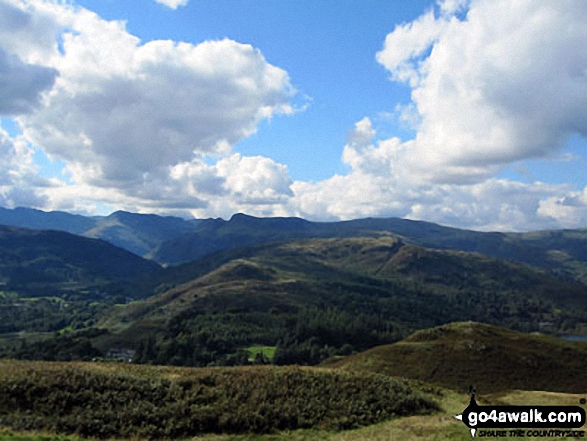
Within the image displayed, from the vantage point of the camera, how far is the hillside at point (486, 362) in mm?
112062

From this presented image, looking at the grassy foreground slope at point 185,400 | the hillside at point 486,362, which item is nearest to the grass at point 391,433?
the grassy foreground slope at point 185,400

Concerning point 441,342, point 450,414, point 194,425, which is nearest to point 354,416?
point 450,414

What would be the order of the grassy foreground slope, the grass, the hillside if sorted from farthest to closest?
the hillside → the grassy foreground slope → the grass

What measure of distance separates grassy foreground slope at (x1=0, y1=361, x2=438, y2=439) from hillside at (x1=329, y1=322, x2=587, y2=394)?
58.5m

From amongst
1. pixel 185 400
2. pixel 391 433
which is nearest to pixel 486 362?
pixel 391 433

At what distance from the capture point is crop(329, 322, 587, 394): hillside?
368ft

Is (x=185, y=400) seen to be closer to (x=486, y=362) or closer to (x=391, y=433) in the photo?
(x=391, y=433)

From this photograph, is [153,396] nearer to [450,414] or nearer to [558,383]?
[450,414]

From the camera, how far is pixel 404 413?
4522cm

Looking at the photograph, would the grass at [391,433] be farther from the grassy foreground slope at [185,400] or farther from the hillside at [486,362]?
the hillside at [486,362]

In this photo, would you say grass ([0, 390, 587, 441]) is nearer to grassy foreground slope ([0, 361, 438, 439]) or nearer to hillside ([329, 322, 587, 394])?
grassy foreground slope ([0, 361, 438, 439])

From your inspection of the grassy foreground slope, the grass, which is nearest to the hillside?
the grassy foreground slope

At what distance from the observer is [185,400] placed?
139 feet

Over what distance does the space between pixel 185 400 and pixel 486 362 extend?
10733 centimetres
